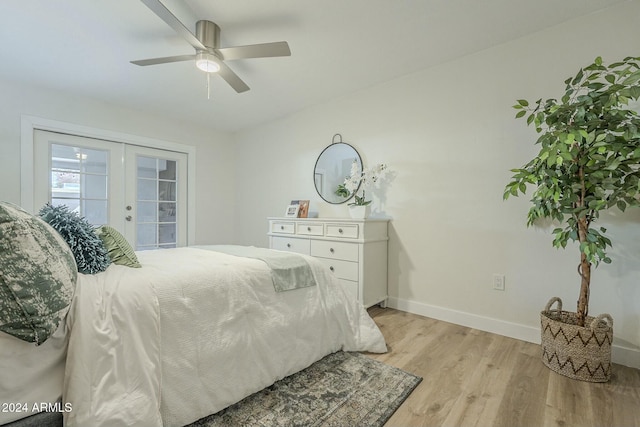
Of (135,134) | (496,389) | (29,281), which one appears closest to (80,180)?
(135,134)

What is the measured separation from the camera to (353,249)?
103 inches

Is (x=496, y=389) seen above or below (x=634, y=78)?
below

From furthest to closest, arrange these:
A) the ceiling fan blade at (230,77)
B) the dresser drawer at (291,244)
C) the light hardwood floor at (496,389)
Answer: the dresser drawer at (291,244) < the ceiling fan blade at (230,77) < the light hardwood floor at (496,389)

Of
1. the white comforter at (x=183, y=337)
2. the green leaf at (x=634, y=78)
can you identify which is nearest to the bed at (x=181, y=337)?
the white comforter at (x=183, y=337)

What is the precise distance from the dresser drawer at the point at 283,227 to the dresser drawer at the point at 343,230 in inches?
20.0

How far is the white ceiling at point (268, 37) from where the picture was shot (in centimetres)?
186

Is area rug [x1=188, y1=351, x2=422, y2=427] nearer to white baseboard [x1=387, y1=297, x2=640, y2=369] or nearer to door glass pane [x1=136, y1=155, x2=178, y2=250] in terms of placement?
white baseboard [x1=387, y1=297, x2=640, y2=369]

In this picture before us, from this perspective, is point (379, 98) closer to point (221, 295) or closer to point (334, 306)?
point (334, 306)

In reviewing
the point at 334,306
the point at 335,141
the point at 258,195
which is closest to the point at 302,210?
the point at 335,141

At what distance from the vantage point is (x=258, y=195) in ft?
14.1

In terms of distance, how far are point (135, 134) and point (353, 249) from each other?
3156 mm

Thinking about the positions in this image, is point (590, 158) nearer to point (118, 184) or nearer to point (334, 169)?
point (334, 169)

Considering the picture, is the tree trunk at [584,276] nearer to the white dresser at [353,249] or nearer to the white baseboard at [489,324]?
the white baseboard at [489,324]

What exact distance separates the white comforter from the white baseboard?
1.15 m
